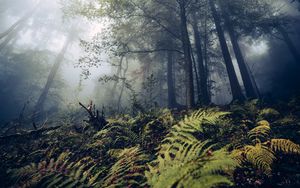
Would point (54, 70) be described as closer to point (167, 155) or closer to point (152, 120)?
point (152, 120)

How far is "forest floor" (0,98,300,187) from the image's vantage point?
2701 mm

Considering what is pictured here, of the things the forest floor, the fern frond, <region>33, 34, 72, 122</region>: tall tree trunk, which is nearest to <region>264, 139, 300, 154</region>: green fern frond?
the forest floor

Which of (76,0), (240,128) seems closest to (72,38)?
(76,0)

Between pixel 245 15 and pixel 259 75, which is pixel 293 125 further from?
pixel 259 75

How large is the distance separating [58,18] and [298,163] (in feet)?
129

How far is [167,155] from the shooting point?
10.2 ft

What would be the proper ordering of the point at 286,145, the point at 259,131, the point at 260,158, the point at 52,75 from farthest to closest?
the point at 52,75 < the point at 259,131 < the point at 286,145 < the point at 260,158

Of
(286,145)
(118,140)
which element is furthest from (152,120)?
(286,145)

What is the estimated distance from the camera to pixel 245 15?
656 inches

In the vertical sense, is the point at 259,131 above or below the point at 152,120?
below

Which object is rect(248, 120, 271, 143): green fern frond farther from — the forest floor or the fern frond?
the fern frond

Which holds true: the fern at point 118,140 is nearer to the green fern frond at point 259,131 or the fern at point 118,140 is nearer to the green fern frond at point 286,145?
the green fern frond at point 259,131

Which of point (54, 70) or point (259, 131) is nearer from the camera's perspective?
point (259, 131)

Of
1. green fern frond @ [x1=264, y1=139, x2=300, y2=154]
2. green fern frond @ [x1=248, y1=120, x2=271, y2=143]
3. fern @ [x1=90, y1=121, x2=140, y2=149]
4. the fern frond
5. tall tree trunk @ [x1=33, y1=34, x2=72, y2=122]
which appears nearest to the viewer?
the fern frond
